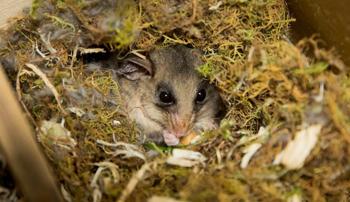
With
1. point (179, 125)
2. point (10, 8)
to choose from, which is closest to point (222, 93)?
point (179, 125)

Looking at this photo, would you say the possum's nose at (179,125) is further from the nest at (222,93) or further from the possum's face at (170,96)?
the nest at (222,93)

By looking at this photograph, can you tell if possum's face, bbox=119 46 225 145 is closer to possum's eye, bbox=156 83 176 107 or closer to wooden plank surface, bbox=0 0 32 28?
possum's eye, bbox=156 83 176 107

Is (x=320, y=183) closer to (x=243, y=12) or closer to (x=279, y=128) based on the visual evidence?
(x=279, y=128)

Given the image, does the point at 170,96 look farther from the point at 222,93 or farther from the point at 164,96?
the point at 222,93

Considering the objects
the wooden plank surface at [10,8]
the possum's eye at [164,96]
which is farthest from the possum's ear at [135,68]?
the wooden plank surface at [10,8]

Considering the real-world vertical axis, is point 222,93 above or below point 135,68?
below

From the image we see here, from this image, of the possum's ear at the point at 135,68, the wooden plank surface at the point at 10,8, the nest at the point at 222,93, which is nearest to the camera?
the nest at the point at 222,93

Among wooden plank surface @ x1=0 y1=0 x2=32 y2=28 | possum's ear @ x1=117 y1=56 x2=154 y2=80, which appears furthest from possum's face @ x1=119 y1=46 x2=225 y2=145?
wooden plank surface @ x1=0 y1=0 x2=32 y2=28
